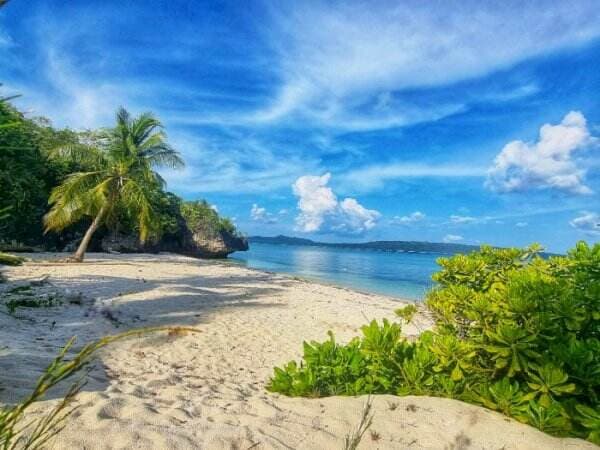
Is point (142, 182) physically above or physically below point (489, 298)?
above

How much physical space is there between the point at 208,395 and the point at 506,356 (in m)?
3.03

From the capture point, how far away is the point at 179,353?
601cm

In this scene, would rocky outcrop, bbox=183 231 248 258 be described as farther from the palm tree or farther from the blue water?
the palm tree

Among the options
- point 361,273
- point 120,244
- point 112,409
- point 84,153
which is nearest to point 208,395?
point 112,409

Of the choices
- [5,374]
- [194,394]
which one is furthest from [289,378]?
[5,374]

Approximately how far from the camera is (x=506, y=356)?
2789 mm

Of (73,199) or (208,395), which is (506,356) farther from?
(73,199)

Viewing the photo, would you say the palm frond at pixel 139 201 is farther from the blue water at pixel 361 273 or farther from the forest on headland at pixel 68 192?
the blue water at pixel 361 273

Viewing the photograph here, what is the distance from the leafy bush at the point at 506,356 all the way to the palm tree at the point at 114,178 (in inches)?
614

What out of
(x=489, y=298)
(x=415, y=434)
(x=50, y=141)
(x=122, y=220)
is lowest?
(x=415, y=434)

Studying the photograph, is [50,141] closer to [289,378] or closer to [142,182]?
[142,182]

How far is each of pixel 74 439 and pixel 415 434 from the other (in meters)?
2.43

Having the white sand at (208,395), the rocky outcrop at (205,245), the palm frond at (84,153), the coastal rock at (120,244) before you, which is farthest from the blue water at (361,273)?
the palm frond at (84,153)

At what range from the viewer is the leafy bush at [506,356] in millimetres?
2678
